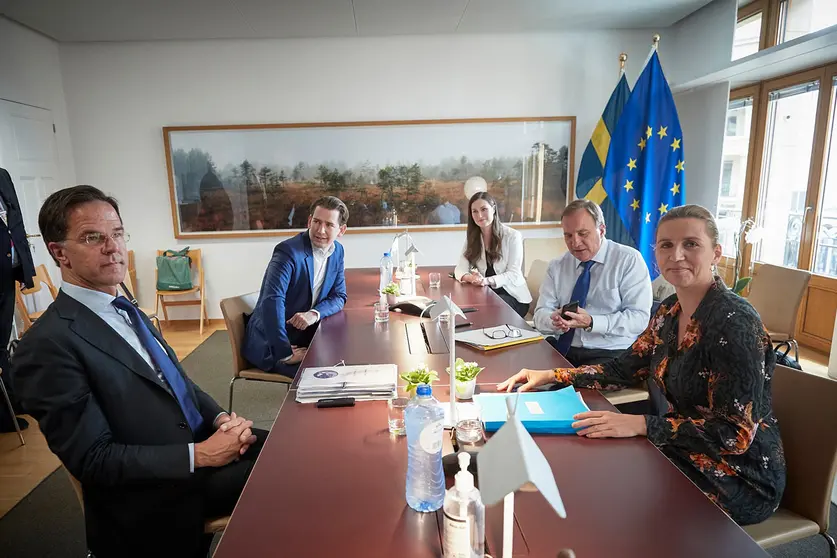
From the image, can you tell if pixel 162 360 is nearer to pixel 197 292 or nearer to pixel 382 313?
pixel 382 313

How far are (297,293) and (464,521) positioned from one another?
211 cm

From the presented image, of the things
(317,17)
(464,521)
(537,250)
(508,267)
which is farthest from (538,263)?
(464,521)

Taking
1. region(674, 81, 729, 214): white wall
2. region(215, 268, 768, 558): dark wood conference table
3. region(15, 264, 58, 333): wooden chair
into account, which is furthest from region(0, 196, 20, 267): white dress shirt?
region(674, 81, 729, 214): white wall

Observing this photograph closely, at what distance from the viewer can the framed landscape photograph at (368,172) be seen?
4980 mm

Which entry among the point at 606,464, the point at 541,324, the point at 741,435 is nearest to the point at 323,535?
the point at 606,464

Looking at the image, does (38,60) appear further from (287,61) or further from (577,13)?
(577,13)

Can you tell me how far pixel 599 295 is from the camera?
244 centimetres

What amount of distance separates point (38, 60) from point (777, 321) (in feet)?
20.4

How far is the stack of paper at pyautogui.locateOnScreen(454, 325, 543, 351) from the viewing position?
204 cm

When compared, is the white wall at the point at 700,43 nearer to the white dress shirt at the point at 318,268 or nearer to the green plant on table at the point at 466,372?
the white dress shirt at the point at 318,268

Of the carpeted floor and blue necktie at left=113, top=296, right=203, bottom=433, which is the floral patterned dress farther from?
blue necktie at left=113, top=296, right=203, bottom=433

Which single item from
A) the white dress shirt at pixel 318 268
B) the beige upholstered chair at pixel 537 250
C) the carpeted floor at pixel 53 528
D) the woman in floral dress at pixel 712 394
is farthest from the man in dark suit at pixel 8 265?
the beige upholstered chair at pixel 537 250

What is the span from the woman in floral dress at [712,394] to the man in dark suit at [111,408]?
108 cm

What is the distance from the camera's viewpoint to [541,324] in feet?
8.47
